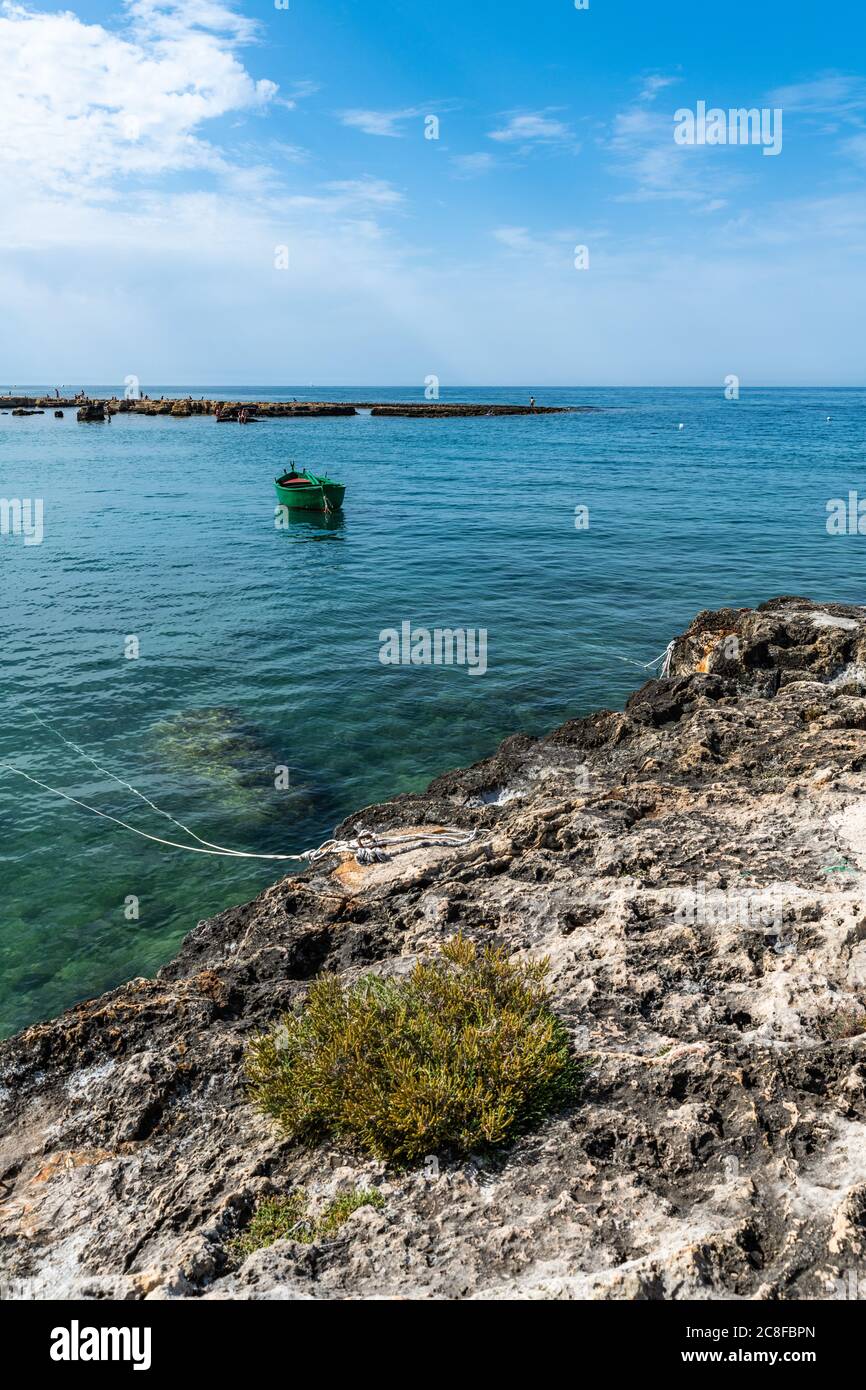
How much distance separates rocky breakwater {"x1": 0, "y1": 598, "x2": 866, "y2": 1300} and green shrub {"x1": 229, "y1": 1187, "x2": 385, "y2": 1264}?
0.07 m

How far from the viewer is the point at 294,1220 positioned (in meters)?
4.85

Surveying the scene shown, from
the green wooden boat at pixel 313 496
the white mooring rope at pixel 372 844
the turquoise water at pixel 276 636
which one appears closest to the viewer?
the white mooring rope at pixel 372 844

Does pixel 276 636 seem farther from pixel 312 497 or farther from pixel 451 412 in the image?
pixel 451 412

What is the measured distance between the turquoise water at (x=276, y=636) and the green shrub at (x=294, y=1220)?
5.82m

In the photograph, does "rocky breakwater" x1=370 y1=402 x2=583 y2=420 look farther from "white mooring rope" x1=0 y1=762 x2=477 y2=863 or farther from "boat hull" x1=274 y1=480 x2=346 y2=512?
"white mooring rope" x1=0 y1=762 x2=477 y2=863

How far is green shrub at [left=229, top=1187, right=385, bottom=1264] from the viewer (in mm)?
4676

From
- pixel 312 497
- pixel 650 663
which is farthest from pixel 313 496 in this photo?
pixel 650 663

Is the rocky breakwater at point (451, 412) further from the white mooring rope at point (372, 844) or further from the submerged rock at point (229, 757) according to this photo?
the white mooring rope at point (372, 844)

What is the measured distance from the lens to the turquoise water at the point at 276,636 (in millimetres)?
12117

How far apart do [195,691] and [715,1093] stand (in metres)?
15.7

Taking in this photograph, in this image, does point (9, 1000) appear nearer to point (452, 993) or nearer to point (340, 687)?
point (452, 993)

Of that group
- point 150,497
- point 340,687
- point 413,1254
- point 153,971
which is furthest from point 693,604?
point 150,497

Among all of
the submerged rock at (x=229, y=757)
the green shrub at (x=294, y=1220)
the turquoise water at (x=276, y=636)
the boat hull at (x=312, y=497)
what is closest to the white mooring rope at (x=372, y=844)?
the turquoise water at (x=276, y=636)
